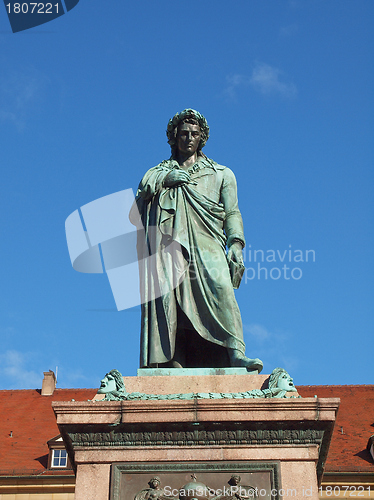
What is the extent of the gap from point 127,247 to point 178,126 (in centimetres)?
186

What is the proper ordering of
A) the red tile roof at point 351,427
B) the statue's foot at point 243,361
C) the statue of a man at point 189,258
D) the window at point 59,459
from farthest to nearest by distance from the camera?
the window at point 59,459 → the red tile roof at point 351,427 → the statue of a man at point 189,258 → the statue's foot at point 243,361

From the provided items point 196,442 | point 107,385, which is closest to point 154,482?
point 196,442

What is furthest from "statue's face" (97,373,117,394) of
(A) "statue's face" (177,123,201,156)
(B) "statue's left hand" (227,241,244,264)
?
(A) "statue's face" (177,123,201,156)

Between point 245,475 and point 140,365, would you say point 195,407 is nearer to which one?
point 245,475

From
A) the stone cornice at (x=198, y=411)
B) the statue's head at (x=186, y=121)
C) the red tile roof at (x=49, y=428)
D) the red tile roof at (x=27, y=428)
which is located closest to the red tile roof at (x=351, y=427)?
the red tile roof at (x=49, y=428)

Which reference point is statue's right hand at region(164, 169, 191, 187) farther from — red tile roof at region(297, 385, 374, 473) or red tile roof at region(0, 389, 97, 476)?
red tile roof at region(0, 389, 97, 476)

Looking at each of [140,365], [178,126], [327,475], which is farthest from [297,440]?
[327,475]

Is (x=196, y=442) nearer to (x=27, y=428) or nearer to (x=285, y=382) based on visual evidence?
(x=285, y=382)

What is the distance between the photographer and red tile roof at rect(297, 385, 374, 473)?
27.5 m

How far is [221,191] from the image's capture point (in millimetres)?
11023

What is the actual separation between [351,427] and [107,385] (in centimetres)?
2273

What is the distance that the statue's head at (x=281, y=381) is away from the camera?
849 cm

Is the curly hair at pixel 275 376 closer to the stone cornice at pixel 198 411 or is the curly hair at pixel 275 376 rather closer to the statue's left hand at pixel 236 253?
the stone cornice at pixel 198 411

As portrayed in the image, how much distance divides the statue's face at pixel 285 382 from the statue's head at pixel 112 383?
1.66 m
